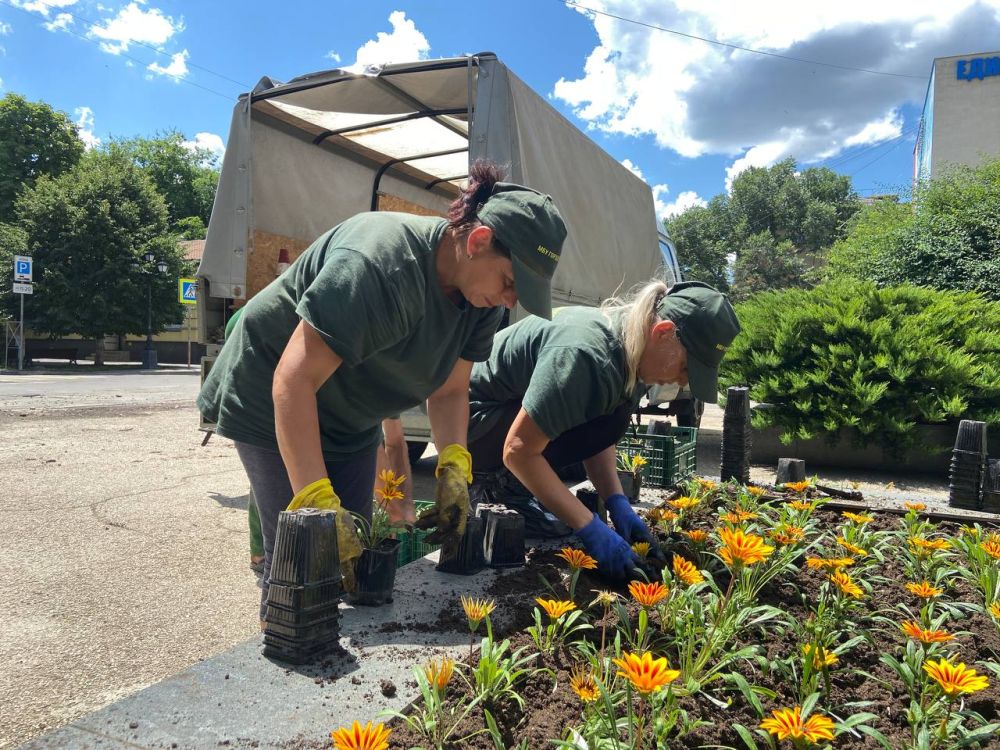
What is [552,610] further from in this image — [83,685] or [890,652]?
[83,685]

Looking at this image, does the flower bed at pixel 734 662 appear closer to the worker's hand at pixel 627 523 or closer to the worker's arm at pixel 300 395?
the worker's hand at pixel 627 523

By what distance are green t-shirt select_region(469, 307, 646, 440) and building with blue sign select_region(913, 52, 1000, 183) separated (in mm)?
28751

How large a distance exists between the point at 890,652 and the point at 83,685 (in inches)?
105

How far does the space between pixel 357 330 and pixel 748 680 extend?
1.34 m

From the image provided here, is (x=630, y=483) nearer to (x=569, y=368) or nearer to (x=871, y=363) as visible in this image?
(x=569, y=368)

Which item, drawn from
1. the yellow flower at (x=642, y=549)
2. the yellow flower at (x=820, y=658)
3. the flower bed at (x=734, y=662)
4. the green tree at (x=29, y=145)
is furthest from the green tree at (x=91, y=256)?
the yellow flower at (x=820, y=658)

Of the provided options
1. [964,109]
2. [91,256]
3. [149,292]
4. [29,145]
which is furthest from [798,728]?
[29,145]

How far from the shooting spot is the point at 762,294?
758 cm

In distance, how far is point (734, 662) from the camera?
1731 millimetres

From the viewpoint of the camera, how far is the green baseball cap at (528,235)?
6.33ft

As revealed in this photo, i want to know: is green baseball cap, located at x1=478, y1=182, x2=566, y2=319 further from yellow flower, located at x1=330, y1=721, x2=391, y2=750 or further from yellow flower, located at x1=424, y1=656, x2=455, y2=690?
yellow flower, located at x1=330, y1=721, x2=391, y2=750

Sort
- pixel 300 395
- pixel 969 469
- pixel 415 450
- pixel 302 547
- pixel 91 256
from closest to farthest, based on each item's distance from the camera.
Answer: pixel 302 547, pixel 300 395, pixel 969 469, pixel 415 450, pixel 91 256

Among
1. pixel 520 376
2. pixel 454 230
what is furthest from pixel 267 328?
pixel 520 376

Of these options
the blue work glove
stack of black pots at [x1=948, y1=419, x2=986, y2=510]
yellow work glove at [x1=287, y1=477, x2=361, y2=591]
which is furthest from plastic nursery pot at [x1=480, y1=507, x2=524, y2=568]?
stack of black pots at [x1=948, y1=419, x2=986, y2=510]
